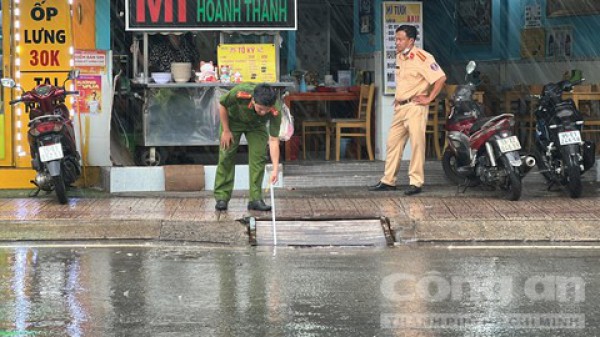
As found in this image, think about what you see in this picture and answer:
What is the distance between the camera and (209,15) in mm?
13070

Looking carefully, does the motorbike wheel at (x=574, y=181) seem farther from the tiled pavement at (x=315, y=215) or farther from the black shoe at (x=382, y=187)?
the black shoe at (x=382, y=187)

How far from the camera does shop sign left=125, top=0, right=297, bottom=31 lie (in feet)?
42.4

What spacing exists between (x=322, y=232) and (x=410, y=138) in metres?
2.54

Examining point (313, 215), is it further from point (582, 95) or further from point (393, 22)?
point (582, 95)

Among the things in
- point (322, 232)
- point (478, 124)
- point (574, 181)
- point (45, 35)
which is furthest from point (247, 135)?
point (574, 181)

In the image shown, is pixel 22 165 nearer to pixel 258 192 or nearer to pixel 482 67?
pixel 258 192

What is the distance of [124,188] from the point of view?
1309 centimetres

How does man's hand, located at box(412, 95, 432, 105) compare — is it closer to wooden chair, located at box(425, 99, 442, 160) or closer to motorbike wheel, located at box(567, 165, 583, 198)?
motorbike wheel, located at box(567, 165, 583, 198)

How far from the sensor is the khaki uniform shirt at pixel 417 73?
12461 mm

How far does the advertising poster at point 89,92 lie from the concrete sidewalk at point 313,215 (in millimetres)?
1185

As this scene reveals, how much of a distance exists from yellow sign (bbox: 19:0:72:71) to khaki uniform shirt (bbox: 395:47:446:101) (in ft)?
14.4

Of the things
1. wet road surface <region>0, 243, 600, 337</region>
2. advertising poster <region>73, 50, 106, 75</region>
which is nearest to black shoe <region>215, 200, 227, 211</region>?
wet road surface <region>0, 243, 600, 337</region>

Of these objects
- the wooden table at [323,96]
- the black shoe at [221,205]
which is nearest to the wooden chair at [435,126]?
the wooden table at [323,96]

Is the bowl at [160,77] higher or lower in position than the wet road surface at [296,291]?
higher
